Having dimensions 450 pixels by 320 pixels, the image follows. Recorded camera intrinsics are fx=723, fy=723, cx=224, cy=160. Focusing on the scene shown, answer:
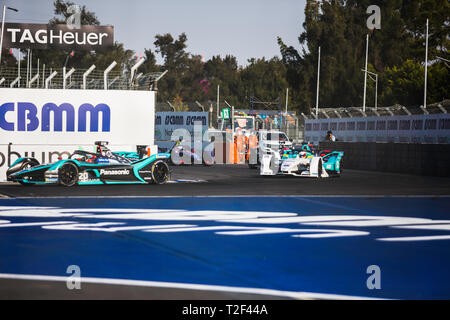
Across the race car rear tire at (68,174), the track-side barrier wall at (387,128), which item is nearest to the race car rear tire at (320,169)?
the track-side barrier wall at (387,128)

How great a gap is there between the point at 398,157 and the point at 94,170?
1198cm

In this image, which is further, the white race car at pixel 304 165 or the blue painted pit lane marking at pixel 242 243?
the white race car at pixel 304 165

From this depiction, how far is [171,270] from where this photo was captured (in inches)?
271

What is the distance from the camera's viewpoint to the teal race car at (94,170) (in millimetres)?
17375

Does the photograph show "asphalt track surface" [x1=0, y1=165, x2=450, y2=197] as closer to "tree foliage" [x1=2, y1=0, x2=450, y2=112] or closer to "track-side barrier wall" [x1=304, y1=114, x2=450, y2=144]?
"track-side barrier wall" [x1=304, y1=114, x2=450, y2=144]

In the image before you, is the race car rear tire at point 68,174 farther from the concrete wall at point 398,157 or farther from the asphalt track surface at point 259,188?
the concrete wall at point 398,157

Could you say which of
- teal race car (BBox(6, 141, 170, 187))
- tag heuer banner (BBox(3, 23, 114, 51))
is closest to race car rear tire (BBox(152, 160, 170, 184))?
teal race car (BBox(6, 141, 170, 187))

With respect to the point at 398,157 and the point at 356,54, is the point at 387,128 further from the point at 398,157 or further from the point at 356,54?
the point at 356,54

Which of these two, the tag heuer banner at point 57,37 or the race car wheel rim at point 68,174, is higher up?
the tag heuer banner at point 57,37

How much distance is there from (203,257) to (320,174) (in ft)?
46.5

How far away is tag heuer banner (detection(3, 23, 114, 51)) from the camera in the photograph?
902 inches

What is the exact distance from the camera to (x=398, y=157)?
25312 millimetres

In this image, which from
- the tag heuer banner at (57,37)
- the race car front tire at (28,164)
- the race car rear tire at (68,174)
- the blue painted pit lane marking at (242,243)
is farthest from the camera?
the tag heuer banner at (57,37)

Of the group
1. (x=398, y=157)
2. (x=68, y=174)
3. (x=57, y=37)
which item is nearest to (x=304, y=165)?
(x=398, y=157)
